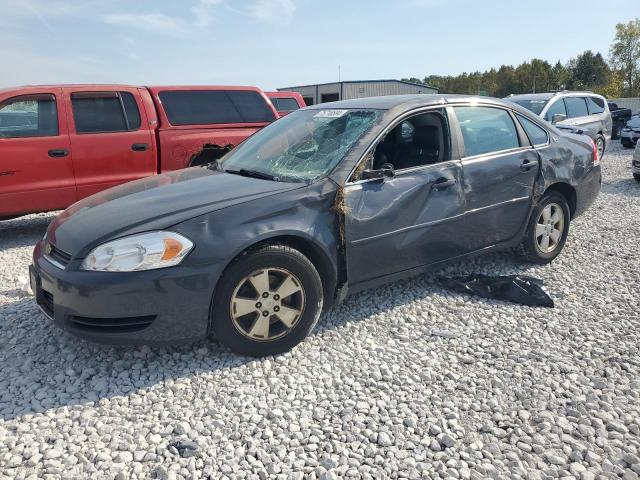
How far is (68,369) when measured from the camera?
3129 millimetres

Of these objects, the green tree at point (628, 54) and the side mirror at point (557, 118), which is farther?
the green tree at point (628, 54)

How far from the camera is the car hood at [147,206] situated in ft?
9.86

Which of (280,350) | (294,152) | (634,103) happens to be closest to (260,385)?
(280,350)

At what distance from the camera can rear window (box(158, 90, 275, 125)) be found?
23.4 ft

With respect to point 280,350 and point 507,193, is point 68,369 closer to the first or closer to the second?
point 280,350

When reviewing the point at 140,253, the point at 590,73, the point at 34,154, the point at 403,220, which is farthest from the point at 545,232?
the point at 590,73

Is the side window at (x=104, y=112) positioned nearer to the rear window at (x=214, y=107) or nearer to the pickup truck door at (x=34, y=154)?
the pickup truck door at (x=34, y=154)

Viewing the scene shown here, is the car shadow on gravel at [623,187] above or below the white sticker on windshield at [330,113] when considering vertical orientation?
below

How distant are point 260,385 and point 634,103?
140 feet

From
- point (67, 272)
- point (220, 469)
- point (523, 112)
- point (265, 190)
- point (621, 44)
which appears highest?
point (621, 44)

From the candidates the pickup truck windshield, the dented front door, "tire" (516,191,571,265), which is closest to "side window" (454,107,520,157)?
the dented front door

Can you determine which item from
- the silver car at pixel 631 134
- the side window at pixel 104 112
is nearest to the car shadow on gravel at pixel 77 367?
the side window at pixel 104 112

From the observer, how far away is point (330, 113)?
13.7 ft

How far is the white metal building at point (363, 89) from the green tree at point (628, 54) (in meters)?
44.4
